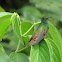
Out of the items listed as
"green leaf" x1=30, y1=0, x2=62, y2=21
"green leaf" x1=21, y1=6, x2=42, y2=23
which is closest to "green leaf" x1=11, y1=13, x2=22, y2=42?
"green leaf" x1=21, y1=6, x2=42, y2=23

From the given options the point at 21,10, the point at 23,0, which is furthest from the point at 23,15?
the point at 23,0

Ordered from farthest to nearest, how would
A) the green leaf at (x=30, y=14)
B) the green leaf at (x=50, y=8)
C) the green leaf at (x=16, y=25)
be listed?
the green leaf at (x=50, y=8) < the green leaf at (x=30, y=14) < the green leaf at (x=16, y=25)

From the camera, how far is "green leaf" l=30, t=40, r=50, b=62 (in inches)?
18.5

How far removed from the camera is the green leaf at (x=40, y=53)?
47 cm

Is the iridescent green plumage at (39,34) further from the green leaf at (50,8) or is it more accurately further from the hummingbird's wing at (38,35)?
the green leaf at (50,8)

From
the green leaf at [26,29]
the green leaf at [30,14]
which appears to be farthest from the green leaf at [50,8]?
the green leaf at [26,29]

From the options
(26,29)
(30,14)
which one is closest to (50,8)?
(30,14)

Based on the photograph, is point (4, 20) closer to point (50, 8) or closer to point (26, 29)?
point (26, 29)

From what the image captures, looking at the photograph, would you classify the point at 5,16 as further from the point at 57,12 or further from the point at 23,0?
the point at 23,0

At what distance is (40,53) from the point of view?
1.57ft

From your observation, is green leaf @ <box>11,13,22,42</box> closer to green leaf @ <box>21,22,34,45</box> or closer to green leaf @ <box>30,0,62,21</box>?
green leaf @ <box>21,22,34,45</box>

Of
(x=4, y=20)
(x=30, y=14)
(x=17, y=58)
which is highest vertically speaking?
(x=4, y=20)

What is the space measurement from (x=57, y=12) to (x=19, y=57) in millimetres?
1835

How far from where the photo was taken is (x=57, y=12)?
229cm
